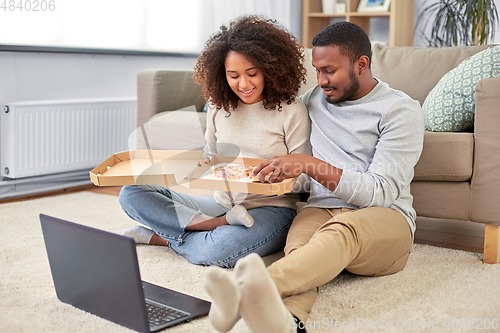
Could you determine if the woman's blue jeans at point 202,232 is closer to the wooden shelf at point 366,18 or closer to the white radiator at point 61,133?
the white radiator at point 61,133

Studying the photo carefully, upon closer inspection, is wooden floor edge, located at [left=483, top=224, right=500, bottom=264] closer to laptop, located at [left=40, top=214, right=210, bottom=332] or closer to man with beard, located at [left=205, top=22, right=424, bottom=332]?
man with beard, located at [left=205, top=22, right=424, bottom=332]

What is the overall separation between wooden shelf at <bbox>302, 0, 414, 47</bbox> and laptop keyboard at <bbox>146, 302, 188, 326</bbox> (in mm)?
3011

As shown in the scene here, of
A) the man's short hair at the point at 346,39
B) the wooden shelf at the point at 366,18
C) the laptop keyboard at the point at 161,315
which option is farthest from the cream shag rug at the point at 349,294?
the wooden shelf at the point at 366,18

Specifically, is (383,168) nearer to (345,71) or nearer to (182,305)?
(345,71)

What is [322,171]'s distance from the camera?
4.18 feet

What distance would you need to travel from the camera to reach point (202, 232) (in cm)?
151

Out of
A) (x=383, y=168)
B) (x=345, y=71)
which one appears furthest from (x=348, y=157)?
(x=345, y=71)

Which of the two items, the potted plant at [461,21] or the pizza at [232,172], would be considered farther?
the potted plant at [461,21]

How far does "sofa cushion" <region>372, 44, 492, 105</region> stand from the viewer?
79.9 inches

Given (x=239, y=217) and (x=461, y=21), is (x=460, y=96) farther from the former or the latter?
(x=461, y=21)

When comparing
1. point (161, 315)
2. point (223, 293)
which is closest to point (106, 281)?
point (161, 315)

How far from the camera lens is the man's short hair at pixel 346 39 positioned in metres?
1.35

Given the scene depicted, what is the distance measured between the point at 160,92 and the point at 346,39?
1.19 metres

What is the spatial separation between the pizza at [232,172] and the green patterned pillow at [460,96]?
73 cm
